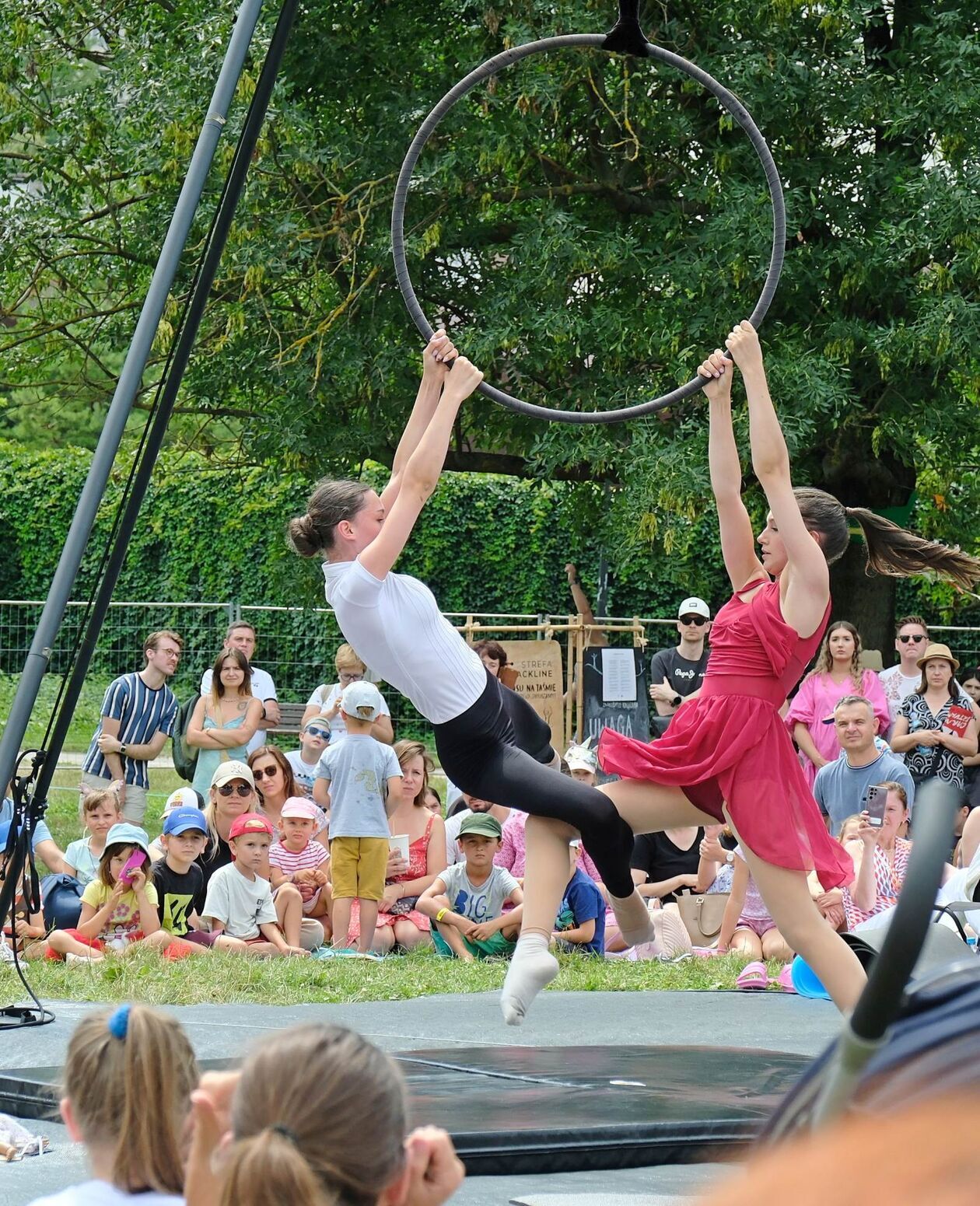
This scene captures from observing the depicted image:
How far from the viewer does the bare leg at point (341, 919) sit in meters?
6.89

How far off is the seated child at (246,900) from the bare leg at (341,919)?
0.73ft

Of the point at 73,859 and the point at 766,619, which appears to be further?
the point at 73,859

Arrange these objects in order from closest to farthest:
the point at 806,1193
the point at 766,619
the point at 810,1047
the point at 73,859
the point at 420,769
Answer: the point at 806,1193, the point at 766,619, the point at 810,1047, the point at 73,859, the point at 420,769

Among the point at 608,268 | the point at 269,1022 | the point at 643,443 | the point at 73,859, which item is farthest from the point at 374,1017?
the point at 608,268

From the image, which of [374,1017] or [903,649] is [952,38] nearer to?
[903,649]

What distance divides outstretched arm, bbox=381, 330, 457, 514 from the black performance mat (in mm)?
1548

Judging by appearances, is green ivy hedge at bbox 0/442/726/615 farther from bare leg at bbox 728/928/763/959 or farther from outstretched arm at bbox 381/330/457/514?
outstretched arm at bbox 381/330/457/514

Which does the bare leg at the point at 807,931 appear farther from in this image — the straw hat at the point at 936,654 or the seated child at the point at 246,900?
the straw hat at the point at 936,654

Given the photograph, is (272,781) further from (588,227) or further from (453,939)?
(588,227)

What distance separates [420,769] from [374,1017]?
7.40 feet

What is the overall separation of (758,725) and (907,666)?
15.7ft

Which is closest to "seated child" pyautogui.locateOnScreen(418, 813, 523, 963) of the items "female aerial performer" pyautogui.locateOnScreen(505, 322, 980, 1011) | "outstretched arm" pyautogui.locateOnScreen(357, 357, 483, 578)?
"female aerial performer" pyautogui.locateOnScreen(505, 322, 980, 1011)

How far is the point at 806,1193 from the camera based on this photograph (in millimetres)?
549

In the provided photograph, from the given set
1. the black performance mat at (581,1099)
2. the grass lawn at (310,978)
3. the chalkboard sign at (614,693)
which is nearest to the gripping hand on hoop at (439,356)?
the black performance mat at (581,1099)
